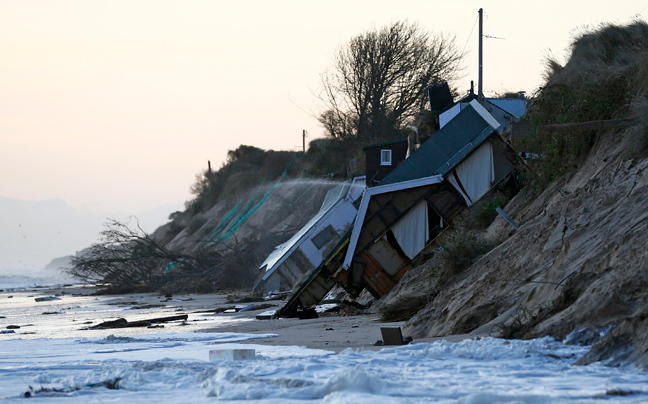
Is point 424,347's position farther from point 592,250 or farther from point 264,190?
point 264,190

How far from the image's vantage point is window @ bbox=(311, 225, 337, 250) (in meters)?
31.8

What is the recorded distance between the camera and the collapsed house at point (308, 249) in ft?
100.0

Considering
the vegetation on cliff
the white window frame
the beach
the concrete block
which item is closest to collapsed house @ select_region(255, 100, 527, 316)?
the vegetation on cliff

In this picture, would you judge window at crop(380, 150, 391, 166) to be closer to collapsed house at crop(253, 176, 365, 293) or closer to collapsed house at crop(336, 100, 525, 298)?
collapsed house at crop(253, 176, 365, 293)

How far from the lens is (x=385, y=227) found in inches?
Answer: 785

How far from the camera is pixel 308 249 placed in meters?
31.5

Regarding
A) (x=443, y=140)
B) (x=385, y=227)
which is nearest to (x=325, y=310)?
(x=385, y=227)

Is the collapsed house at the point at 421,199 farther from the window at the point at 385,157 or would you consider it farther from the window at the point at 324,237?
the window at the point at 385,157

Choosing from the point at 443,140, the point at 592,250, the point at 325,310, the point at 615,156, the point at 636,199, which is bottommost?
the point at 325,310

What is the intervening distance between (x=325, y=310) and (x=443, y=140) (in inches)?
244

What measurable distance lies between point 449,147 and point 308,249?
12.1m

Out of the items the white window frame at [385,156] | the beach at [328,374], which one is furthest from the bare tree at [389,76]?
the beach at [328,374]

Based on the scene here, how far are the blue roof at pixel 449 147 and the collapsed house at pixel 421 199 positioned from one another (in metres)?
0.03

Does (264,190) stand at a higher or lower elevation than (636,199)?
higher
